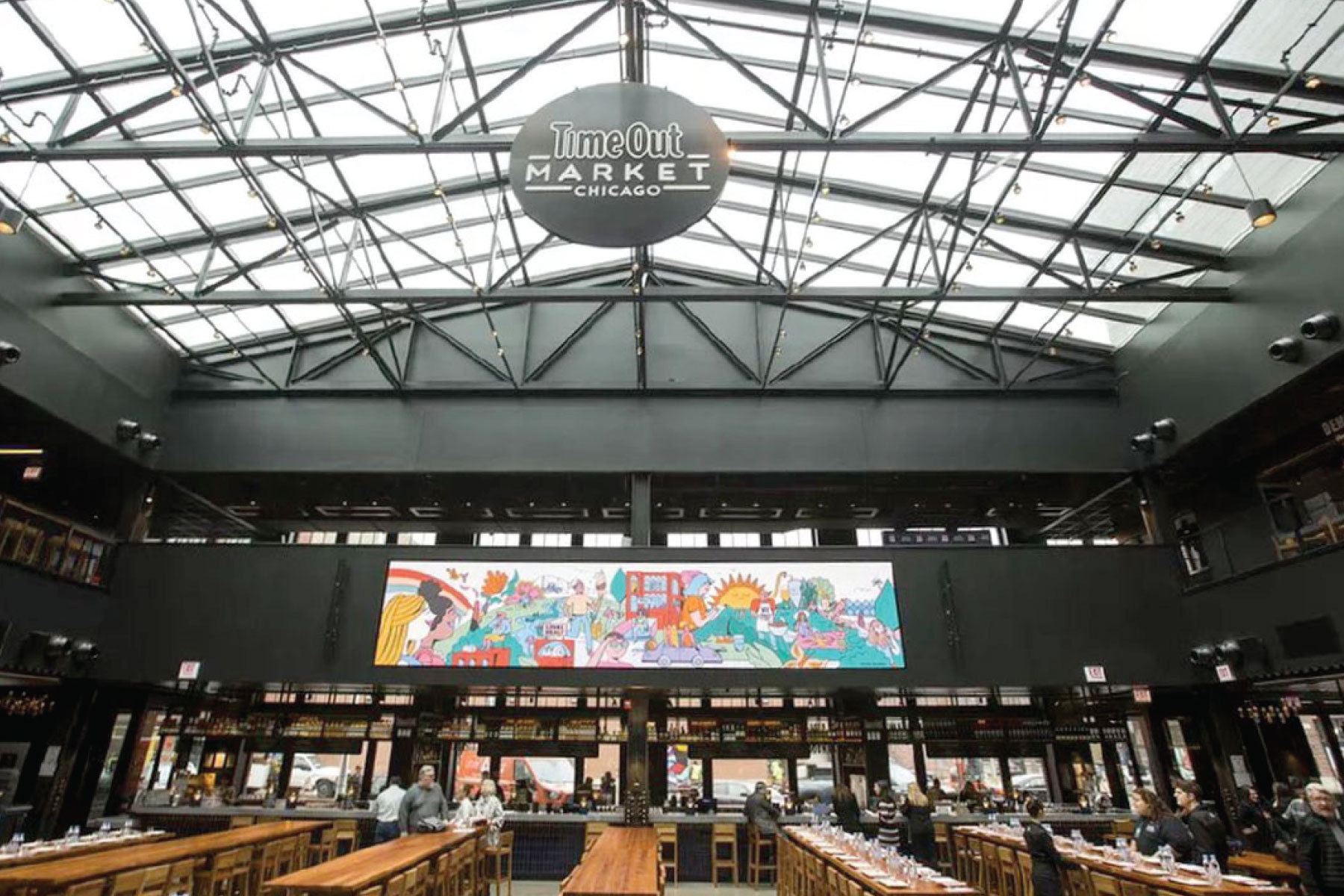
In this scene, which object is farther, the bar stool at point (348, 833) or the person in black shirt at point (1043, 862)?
the bar stool at point (348, 833)

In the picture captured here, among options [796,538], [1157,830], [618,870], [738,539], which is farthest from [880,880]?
[796,538]

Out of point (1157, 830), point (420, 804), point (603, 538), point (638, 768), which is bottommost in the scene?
point (1157, 830)

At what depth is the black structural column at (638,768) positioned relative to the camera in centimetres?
991

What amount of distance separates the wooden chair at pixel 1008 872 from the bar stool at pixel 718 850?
11.2ft

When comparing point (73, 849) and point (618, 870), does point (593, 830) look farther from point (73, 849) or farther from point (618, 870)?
point (73, 849)

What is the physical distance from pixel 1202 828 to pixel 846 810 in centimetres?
427

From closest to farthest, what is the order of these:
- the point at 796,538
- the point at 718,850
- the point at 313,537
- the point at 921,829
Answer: the point at 921,829 < the point at 718,850 < the point at 796,538 < the point at 313,537

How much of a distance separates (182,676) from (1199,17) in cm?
1461

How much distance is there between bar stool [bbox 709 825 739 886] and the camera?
31.8ft

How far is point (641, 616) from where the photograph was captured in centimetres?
1048

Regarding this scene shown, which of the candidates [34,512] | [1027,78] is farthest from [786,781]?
[34,512]

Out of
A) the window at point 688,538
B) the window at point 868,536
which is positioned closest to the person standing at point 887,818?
the window at point 868,536

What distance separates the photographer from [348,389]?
12.2 m

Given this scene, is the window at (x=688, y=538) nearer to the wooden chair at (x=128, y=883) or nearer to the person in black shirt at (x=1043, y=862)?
the person in black shirt at (x=1043, y=862)
